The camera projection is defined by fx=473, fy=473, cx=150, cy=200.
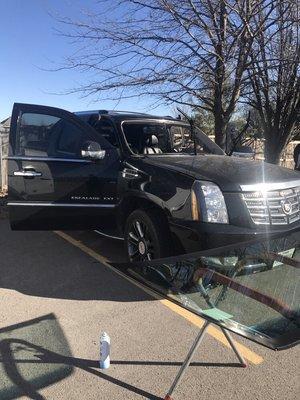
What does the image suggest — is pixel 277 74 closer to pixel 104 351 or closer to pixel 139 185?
pixel 139 185

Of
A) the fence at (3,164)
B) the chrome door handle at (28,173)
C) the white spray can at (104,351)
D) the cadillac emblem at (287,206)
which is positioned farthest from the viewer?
the fence at (3,164)

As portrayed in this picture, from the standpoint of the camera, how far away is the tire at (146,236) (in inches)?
189

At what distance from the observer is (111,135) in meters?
6.06

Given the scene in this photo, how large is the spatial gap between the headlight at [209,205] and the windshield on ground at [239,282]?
1.52 meters

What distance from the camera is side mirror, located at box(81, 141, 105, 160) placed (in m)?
5.44

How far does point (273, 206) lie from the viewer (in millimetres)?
4637

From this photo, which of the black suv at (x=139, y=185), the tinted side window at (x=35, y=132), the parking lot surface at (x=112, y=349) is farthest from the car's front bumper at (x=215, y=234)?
the tinted side window at (x=35, y=132)

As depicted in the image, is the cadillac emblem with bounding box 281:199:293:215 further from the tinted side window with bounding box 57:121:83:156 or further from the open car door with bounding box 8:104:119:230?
the tinted side window with bounding box 57:121:83:156

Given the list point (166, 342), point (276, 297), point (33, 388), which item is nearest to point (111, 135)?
point (166, 342)

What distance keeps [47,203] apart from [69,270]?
0.84 m

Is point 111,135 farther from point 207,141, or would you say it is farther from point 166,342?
point 166,342

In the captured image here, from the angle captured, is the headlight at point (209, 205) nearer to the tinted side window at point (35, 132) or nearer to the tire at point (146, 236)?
the tire at point (146, 236)

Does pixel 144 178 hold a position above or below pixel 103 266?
above

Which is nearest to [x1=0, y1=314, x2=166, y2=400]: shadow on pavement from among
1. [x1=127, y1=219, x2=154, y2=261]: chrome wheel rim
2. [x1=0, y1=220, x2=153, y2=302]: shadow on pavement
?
[x1=0, y1=220, x2=153, y2=302]: shadow on pavement
